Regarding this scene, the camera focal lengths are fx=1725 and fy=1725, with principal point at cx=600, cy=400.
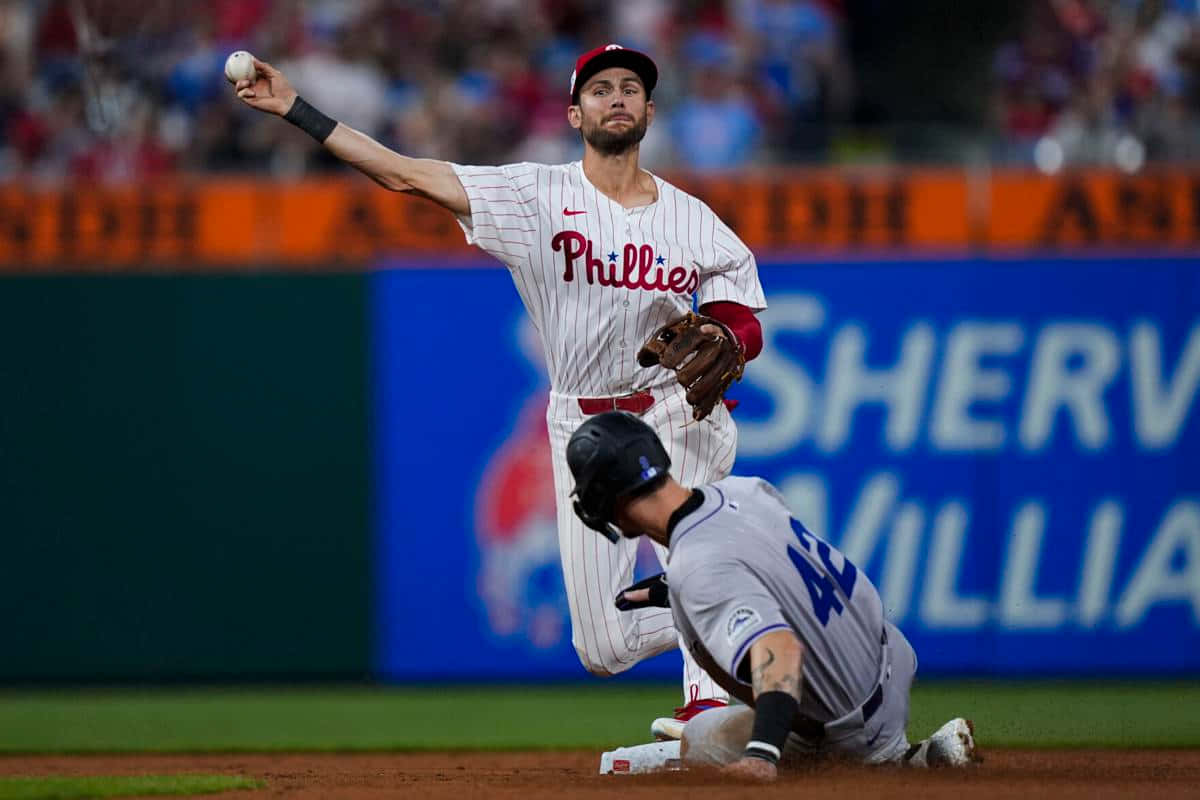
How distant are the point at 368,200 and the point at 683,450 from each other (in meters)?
4.98

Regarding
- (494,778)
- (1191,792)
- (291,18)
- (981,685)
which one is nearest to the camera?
(1191,792)


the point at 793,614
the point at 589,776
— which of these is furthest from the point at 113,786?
the point at 793,614

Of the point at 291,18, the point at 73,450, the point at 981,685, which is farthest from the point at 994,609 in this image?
the point at 291,18

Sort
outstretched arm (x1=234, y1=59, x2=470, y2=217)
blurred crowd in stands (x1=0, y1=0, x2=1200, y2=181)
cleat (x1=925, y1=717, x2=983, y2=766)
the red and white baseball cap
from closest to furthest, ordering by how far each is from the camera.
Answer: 1. cleat (x1=925, y1=717, x2=983, y2=766)
2. outstretched arm (x1=234, y1=59, x2=470, y2=217)
3. the red and white baseball cap
4. blurred crowd in stands (x1=0, y1=0, x2=1200, y2=181)

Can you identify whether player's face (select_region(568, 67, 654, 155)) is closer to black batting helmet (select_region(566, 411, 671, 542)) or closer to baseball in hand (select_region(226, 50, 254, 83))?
baseball in hand (select_region(226, 50, 254, 83))

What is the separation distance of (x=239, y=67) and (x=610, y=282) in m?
1.38

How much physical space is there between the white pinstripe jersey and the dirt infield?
1.41m

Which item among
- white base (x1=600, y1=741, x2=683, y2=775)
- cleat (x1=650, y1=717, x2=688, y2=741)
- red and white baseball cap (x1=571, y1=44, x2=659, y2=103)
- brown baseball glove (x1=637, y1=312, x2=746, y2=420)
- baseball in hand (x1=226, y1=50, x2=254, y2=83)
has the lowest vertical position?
white base (x1=600, y1=741, x2=683, y2=775)

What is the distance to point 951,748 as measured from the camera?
5.06 m

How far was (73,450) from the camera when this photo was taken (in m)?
9.89

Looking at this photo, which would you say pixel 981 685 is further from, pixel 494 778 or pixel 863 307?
pixel 494 778

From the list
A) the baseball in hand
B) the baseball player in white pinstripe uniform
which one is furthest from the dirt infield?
the baseball in hand

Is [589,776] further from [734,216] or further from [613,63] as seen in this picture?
[734,216]

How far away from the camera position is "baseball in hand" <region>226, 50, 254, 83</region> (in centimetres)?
538
